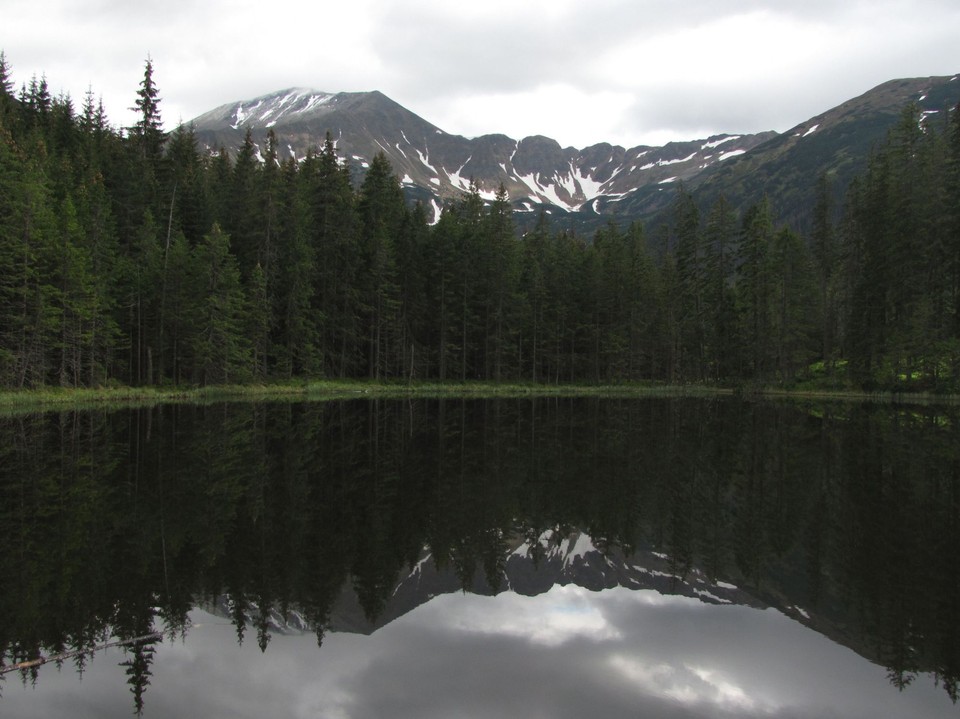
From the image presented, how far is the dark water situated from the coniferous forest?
96.0 ft

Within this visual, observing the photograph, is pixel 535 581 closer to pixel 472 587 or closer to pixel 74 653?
pixel 472 587

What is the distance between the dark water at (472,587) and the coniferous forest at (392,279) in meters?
29.3

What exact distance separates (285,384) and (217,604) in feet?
154

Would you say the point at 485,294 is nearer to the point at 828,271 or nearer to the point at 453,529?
the point at 828,271

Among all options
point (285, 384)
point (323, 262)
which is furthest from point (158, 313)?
point (323, 262)

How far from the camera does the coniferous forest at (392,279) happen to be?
149 ft

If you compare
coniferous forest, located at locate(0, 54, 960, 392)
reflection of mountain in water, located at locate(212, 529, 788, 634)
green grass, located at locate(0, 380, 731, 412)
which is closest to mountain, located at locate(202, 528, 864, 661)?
reflection of mountain in water, located at locate(212, 529, 788, 634)

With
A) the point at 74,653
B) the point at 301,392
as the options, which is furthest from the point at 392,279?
the point at 74,653

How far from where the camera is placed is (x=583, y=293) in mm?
79312

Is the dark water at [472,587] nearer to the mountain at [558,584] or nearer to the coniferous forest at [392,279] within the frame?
the mountain at [558,584]

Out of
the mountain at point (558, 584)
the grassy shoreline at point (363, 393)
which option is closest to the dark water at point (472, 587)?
the mountain at point (558, 584)

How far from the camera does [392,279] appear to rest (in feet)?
218

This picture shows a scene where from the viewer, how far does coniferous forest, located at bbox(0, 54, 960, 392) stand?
45.3 metres

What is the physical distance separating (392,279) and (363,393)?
1460 centimetres
